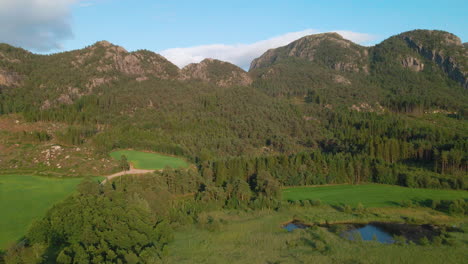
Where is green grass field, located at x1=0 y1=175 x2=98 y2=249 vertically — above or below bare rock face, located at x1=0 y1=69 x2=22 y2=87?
below

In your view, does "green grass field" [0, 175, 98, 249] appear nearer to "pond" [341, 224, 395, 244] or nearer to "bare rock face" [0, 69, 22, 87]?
"pond" [341, 224, 395, 244]

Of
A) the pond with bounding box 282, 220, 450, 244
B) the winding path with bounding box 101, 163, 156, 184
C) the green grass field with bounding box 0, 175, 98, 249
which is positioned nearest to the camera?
the green grass field with bounding box 0, 175, 98, 249

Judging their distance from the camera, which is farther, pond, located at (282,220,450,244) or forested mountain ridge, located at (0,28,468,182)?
forested mountain ridge, located at (0,28,468,182)

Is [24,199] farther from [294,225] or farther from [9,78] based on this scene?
[9,78]

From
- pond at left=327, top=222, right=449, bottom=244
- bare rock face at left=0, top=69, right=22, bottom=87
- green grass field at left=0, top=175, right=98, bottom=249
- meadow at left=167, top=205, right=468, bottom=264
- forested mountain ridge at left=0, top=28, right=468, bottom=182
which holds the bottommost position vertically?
pond at left=327, top=222, right=449, bottom=244

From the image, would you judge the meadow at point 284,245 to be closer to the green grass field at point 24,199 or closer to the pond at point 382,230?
the pond at point 382,230

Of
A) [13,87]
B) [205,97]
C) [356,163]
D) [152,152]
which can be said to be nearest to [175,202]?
[152,152]

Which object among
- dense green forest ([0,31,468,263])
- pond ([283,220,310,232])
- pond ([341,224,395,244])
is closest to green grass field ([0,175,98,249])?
dense green forest ([0,31,468,263])
